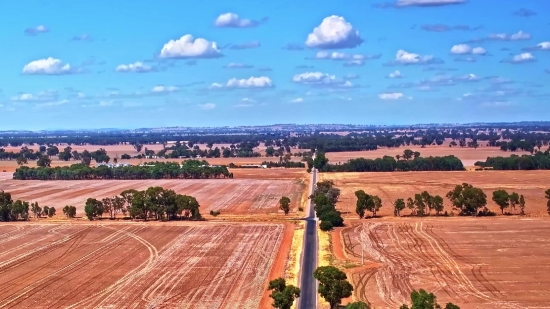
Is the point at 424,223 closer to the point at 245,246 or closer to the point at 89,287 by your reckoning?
the point at 245,246

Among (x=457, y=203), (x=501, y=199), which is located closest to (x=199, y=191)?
(x=457, y=203)

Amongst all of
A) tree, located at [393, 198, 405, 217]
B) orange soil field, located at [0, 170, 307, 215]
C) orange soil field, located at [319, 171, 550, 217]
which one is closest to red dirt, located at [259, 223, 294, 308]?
tree, located at [393, 198, 405, 217]

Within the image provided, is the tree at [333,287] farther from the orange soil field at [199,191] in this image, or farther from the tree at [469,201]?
the orange soil field at [199,191]

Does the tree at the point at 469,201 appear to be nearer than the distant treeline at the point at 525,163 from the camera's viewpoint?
Yes

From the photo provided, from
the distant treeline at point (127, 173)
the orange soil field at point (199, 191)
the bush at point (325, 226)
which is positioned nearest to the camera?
the bush at point (325, 226)

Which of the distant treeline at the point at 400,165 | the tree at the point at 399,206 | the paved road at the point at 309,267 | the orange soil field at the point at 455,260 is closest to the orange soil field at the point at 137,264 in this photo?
the paved road at the point at 309,267

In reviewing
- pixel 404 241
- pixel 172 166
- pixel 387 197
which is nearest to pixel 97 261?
pixel 404 241
